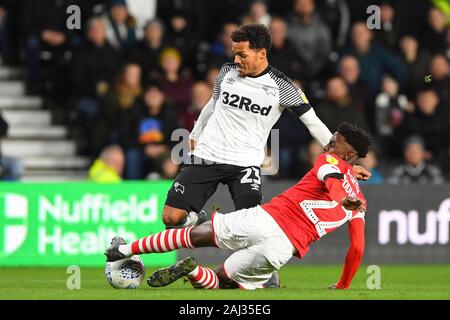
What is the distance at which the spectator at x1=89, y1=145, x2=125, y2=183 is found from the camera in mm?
17312

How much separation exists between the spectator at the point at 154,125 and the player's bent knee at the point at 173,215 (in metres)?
5.88

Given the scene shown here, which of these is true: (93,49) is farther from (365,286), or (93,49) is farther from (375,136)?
(365,286)

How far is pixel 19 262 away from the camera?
1609 cm

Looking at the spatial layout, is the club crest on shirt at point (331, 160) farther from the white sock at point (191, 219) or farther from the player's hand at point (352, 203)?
the white sock at point (191, 219)

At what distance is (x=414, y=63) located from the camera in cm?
1917

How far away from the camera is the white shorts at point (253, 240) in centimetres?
1086

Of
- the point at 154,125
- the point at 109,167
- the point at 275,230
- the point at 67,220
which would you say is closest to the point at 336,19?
the point at 154,125

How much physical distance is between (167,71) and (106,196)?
2.79 meters

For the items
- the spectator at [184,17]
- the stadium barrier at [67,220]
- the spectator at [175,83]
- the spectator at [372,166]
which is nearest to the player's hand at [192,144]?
the stadium barrier at [67,220]

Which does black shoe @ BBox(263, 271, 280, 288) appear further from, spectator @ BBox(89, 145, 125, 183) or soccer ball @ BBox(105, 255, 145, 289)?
spectator @ BBox(89, 145, 125, 183)

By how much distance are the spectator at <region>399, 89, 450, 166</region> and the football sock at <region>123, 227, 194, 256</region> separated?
26.4ft

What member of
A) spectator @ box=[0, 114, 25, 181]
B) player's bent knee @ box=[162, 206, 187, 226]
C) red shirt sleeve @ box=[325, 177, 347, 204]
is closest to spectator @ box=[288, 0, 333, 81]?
spectator @ box=[0, 114, 25, 181]

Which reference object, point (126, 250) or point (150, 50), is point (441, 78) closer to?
point (150, 50)

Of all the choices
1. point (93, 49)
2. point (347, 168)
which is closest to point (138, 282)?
point (347, 168)
